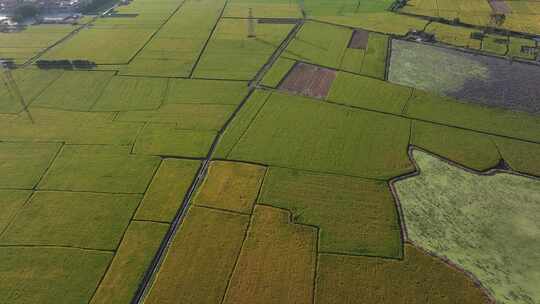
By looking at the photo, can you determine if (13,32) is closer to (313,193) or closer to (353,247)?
(313,193)

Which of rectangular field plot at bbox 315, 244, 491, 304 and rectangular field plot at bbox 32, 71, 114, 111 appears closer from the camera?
rectangular field plot at bbox 315, 244, 491, 304

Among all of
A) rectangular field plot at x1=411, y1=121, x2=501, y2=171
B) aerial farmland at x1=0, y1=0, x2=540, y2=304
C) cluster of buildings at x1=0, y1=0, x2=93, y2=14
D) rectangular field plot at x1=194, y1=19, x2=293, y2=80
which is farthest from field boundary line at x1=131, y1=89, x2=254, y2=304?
cluster of buildings at x1=0, y1=0, x2=93, y2=14

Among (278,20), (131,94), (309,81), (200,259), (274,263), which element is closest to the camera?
(274,263)

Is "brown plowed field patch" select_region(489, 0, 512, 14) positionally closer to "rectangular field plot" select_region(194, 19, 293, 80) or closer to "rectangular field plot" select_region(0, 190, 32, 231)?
"rectangular field plot" select_region(194, 19, 293, 80)

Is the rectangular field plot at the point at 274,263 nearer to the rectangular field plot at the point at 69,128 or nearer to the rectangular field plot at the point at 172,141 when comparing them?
the rectangular field plot at the point at 172,141

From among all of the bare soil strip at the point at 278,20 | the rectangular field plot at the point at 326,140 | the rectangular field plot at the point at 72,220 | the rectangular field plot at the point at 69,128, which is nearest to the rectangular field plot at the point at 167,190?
the rectangular field plot at the point at 72,220

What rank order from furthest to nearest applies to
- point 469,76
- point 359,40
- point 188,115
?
1. point 359,40
2. point 469,76
3. point 188,115

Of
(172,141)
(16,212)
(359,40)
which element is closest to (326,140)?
(172,141)

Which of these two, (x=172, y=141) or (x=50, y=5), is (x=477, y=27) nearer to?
(x=172, y=141)
